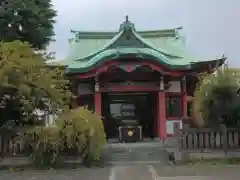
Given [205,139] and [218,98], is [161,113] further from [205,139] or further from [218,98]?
[218,98]

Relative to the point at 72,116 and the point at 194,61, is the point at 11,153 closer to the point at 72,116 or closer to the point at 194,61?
the point at 72,116

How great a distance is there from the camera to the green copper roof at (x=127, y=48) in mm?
21438

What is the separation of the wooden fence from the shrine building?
533 centimetres

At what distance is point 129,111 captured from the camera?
25.4m

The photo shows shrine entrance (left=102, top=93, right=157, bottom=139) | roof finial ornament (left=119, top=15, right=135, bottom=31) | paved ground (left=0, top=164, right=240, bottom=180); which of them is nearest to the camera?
paved ground (left=0, top=164, right=240, bottom=180)

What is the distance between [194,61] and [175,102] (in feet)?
9.28

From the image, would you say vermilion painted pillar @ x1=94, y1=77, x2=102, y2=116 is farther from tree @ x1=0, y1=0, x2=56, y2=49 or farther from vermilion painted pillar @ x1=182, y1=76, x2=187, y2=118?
vermilion painted pillar @ x1=182, y1=76, x2=187, y2=118

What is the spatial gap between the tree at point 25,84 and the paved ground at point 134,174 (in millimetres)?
2874

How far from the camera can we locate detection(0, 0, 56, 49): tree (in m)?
20.0

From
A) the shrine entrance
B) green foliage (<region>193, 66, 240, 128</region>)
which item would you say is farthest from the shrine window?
green foliage (<region>193, 66, 240, 128</region>)

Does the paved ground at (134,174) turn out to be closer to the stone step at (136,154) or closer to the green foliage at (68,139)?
the green foliage at (68,139)

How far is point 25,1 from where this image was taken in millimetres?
20156

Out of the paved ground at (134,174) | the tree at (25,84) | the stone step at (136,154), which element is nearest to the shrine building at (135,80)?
the stone step at (136,154)

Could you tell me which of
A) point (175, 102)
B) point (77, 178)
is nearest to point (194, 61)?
point (175, 102)
